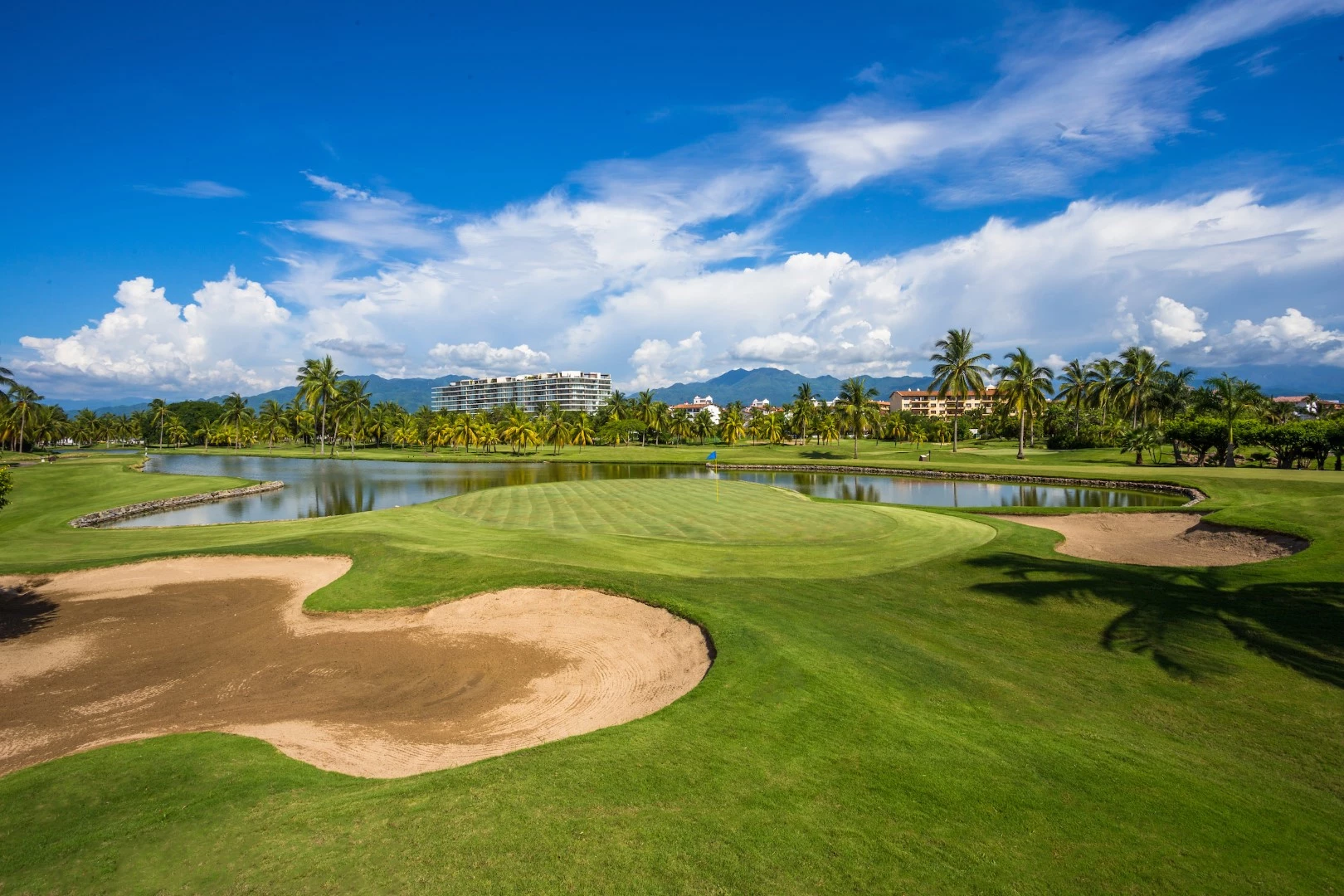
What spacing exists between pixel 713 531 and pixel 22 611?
23.0m

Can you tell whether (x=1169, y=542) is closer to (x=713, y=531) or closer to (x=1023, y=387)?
(x=713, y=531)

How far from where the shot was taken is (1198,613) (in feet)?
47.2

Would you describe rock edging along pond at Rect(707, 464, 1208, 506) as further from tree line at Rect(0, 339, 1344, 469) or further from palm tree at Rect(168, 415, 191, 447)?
palm tree at Rect(168, 415, 191, 447)

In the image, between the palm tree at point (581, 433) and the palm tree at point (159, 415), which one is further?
the palm tree at point (159, 415)

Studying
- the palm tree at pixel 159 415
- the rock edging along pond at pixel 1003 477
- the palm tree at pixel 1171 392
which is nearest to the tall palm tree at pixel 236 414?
the palm tree at pixel 159 415

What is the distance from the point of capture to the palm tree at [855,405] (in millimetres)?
97938

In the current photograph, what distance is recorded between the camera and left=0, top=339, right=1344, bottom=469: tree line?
70.1m

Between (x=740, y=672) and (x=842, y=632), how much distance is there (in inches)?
132

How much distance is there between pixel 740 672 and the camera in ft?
38.9

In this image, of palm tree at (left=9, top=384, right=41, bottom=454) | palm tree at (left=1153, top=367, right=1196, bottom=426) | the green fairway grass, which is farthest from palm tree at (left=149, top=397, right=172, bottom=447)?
palm tree at (left=1153, top=367, right=1196, bottom=426)

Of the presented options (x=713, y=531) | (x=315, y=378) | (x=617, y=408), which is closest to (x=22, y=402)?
(x=315, y=378)

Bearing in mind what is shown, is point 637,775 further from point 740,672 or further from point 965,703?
point 965,703

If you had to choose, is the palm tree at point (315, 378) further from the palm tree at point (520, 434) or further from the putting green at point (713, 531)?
the putting green at point (713, 531)

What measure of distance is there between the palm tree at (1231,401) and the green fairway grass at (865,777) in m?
60.2
